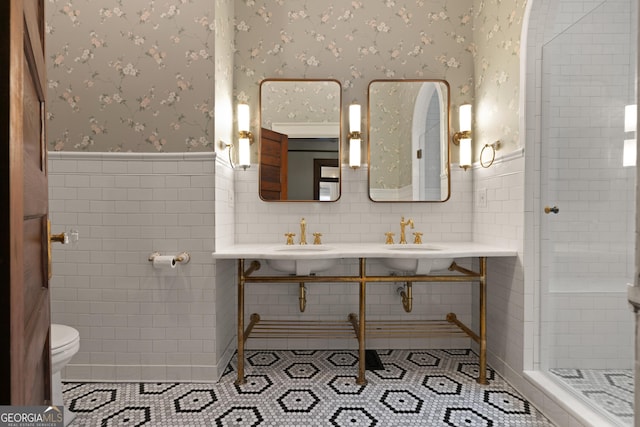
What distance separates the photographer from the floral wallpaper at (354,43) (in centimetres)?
282

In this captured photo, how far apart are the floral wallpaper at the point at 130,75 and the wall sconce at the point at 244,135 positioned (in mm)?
443

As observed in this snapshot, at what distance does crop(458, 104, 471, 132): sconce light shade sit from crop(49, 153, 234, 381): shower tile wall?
5.46 feet

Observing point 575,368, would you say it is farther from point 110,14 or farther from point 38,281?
point 110,14

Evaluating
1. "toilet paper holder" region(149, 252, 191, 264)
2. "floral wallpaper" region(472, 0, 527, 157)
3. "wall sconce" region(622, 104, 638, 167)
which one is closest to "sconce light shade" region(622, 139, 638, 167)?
"wall sconce" region(622, 104, 638, 167)

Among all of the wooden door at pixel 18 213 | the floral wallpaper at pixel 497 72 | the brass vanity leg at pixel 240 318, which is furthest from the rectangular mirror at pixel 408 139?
the wooden door at pixel 18 213

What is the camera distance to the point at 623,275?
1742mm

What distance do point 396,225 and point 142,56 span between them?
189cm

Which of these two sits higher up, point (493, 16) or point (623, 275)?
point (493, 16)

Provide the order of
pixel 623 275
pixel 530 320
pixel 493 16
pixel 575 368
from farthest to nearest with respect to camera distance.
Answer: pixel 493 16, pixel 530 320, pixel 575 368, pixel 623 275

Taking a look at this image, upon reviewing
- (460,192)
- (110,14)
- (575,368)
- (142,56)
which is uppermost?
(110,14)

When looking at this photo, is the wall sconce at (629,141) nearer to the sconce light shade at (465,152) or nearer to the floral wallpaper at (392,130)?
the sconce light shade at (465,152)

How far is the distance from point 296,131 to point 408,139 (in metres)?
0.77

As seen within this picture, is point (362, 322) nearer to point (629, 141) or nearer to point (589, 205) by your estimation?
point (589, 205)

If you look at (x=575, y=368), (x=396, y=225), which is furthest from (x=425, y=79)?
(x=575, y=368)
